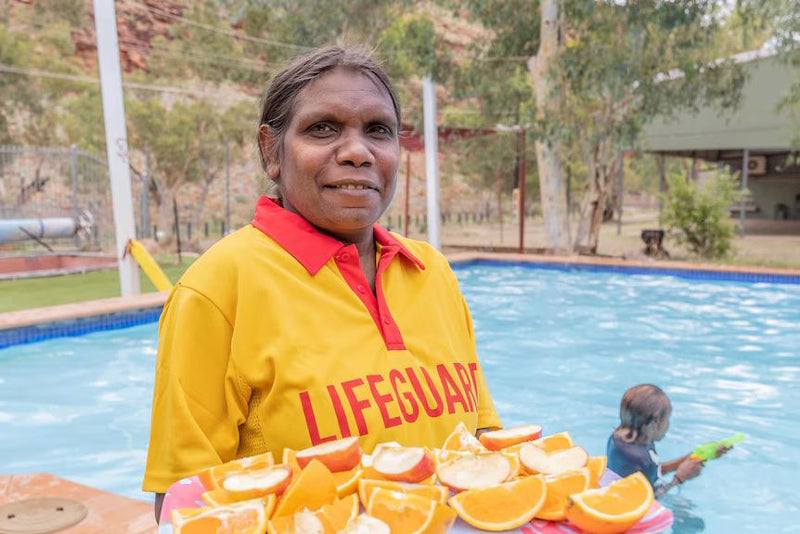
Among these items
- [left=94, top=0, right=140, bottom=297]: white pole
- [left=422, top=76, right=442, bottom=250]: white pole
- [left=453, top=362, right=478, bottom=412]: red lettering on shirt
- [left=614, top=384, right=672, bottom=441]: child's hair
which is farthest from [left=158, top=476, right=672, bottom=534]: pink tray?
[left=422, top=76, right=442, bottom=250]: white pole

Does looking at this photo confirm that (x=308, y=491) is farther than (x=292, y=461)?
No

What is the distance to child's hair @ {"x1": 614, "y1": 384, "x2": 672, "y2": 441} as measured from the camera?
3.36 m

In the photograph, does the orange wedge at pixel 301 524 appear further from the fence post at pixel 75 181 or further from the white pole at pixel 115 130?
the fence post at pixel 75 181

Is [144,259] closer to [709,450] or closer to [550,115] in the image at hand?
[709,450]

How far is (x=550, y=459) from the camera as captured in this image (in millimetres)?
1256

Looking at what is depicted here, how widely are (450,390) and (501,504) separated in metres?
0.41

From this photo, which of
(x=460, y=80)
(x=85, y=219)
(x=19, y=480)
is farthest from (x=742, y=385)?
(x=85, y=219)

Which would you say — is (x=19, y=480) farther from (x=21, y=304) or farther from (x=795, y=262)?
(x=795, y=262)

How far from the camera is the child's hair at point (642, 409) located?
3.36 m

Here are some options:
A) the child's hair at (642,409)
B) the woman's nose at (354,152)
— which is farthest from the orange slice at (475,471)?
the child's hair at (642,409)

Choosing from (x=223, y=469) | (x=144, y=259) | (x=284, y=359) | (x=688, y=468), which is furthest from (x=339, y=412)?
(x=144, y=259)

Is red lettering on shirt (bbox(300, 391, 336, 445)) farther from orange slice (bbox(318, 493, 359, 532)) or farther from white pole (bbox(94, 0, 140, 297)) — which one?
white pole (bbox(94, 0, 140, 297))

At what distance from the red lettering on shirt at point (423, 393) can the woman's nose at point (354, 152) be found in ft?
1.38

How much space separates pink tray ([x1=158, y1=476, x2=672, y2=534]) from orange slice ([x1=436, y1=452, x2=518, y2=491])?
89mm
